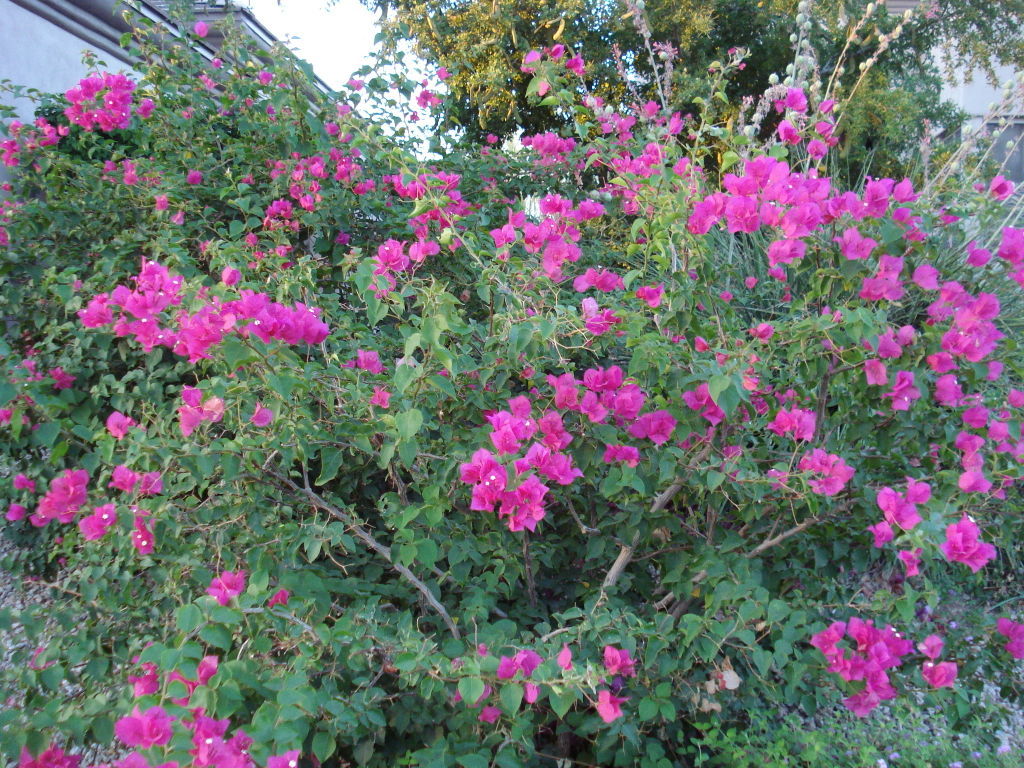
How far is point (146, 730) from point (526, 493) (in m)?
0.69

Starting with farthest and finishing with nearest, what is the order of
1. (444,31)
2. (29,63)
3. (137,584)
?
(444,31), (29,63), (137,584)

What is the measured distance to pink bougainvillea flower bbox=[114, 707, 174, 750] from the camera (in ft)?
3.97

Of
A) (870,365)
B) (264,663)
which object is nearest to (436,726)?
(264,663)

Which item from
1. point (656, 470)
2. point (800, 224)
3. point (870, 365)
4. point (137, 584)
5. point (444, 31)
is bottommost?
point (137, 584)

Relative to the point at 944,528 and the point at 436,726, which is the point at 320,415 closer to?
the point at 436,726

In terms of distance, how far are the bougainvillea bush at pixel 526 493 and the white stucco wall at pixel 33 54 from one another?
105 inches

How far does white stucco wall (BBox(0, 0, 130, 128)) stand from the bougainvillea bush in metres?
Result: 2.68

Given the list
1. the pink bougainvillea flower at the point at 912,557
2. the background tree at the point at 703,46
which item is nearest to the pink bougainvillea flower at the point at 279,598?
the pink bougainvillea flower at the point at 912,557

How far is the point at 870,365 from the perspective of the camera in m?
1.61

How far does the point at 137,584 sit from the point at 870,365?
5.65 ft

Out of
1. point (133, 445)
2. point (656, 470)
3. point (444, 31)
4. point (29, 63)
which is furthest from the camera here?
point (444, 31)

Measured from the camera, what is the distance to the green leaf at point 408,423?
4.95ft

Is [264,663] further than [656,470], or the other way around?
[656,470]

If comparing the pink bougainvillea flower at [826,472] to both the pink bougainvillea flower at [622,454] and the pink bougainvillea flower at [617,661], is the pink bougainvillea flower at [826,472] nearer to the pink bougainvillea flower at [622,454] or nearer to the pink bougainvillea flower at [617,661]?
the pink bougainvillea flower at [622,454]
